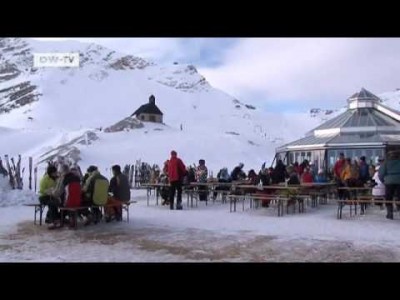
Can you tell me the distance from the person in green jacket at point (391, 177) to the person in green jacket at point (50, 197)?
5.80 metres

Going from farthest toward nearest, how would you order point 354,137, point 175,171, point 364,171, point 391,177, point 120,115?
point 120,115 → point 354,137 → point 364,171 → point 175,171 → point 391,177

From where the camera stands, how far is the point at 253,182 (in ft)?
43.7

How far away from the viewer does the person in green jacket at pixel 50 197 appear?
28.6 ft

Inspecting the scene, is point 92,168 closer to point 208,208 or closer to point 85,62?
point 208,208

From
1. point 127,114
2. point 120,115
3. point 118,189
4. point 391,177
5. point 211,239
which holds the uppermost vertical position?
point 127,114

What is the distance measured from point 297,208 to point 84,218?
4.88m

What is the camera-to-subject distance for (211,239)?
7566mm

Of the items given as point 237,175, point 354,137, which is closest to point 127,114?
point 354,137

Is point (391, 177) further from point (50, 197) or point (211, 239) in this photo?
point (50, 197)

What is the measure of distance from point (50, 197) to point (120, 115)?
7510 cm

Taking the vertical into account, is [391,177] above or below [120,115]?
below

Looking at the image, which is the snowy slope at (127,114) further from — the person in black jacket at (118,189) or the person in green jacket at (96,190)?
the person in green jacket at (96,190)

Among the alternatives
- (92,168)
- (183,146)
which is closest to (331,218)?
(92,168)

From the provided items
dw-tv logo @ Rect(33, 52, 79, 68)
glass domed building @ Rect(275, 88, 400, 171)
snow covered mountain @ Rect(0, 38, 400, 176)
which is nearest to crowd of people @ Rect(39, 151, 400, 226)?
glass domed building @ Rect(275, 88, 400, 171)
